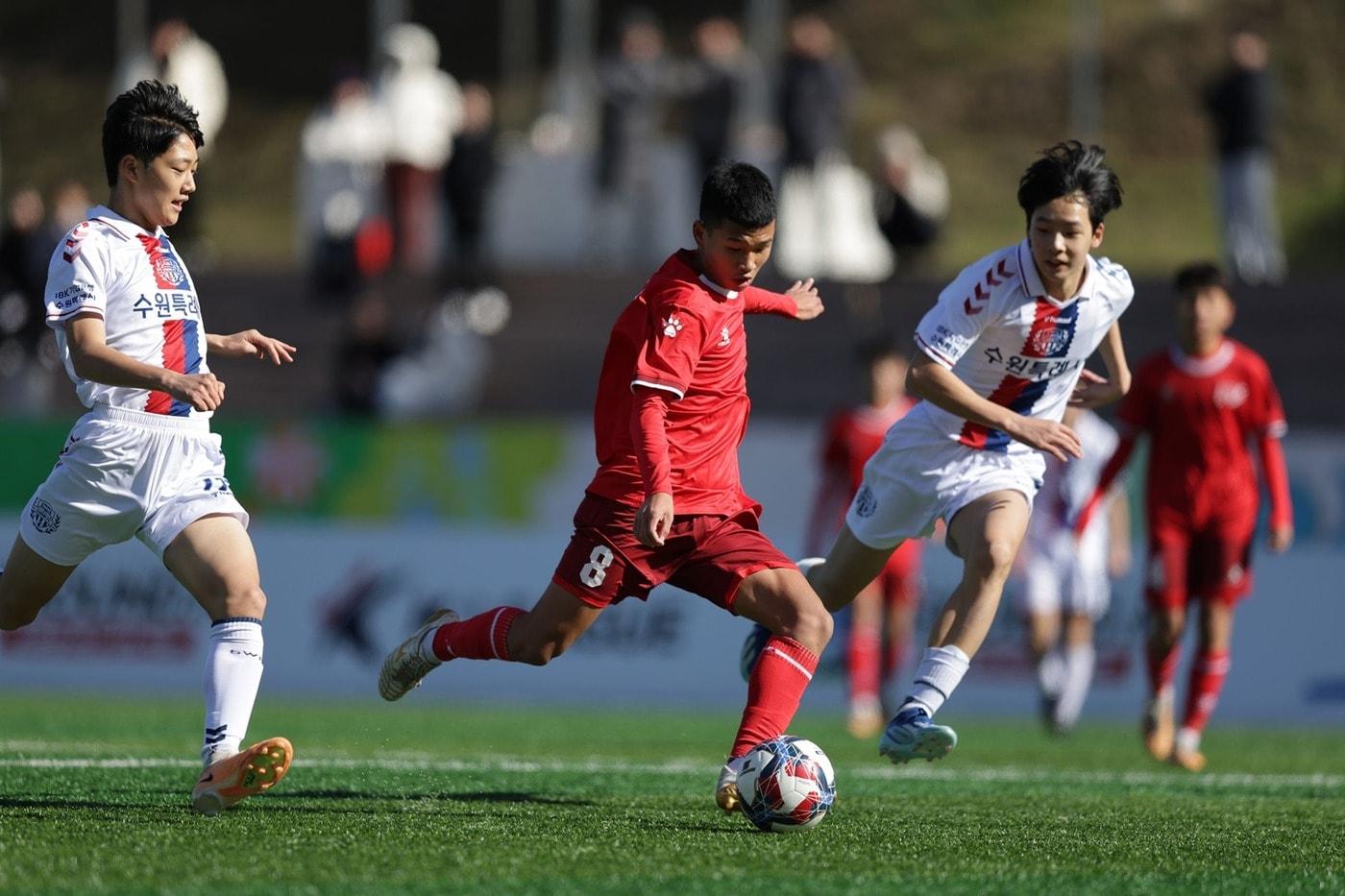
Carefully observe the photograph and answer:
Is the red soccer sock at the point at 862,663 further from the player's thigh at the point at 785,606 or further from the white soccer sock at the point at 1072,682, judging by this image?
the player's thigh at the point at 785,606

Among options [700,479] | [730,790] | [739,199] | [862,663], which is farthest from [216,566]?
[862,663]

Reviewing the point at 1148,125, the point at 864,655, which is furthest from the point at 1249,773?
the point at 1148,125

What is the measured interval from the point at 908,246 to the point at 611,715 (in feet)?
24.6

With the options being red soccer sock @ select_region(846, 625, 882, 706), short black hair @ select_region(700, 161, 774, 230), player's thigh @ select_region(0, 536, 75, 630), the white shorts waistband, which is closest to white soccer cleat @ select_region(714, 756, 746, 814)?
short black hair @ select_region(700, 161, 774, 230)

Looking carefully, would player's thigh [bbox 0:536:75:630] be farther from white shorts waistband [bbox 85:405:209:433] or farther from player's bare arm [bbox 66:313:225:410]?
player's bare arm [bbox 66:313:225:410]

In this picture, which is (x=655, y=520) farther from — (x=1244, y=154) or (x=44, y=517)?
(x=1244, y=154)

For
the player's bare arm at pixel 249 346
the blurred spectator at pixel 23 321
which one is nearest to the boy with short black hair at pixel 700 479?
the player's bare arm at pixel 249 346

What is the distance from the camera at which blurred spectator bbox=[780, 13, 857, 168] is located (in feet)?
62.8

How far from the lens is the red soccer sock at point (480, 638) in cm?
712

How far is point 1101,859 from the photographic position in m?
5.88

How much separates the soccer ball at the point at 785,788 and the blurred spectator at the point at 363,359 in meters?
11.9

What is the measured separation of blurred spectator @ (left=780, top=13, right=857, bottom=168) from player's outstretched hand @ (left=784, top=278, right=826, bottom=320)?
1201 cm

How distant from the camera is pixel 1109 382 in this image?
26.1ft

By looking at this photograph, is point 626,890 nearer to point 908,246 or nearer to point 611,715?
point 611,715
